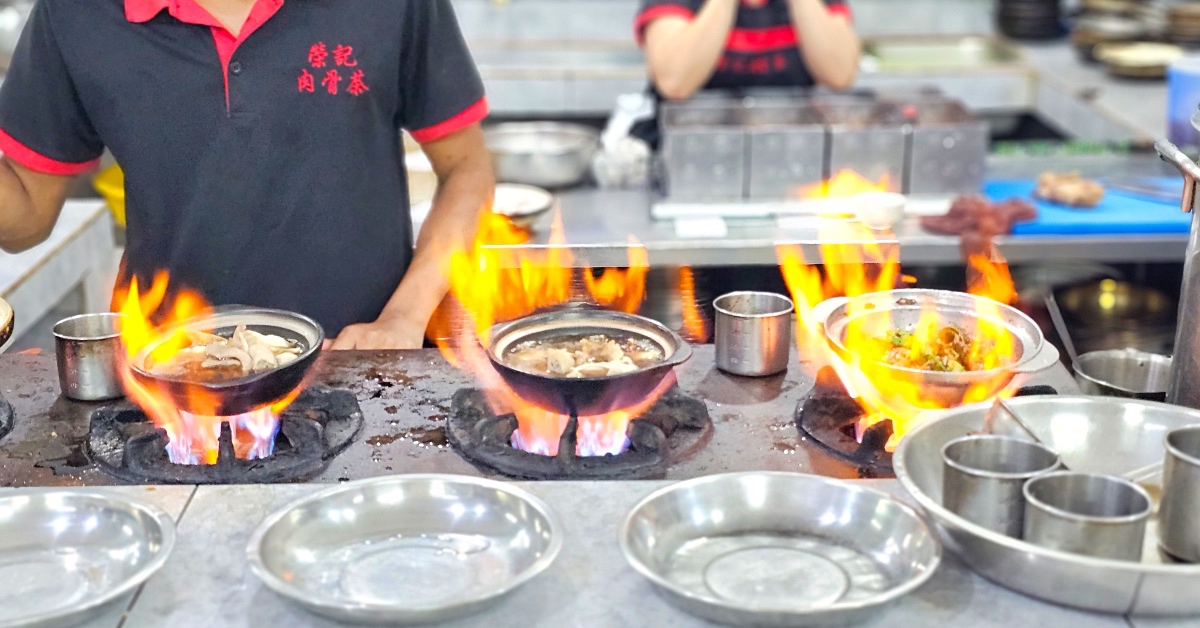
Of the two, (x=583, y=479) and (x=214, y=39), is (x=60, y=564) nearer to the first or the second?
(x=583, y=479)

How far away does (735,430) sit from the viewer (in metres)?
1.97

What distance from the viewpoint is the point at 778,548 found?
1589 millimetres

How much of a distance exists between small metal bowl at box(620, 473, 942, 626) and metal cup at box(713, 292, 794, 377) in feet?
1.71

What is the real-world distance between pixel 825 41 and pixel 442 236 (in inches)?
85.8

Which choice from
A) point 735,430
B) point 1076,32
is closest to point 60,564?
point 735,430

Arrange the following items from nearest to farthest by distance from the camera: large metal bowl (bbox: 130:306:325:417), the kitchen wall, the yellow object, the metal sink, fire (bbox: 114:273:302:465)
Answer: large metal bowl (bbox: 130:306:325:417) → fire (bbox: 114:273:302:465) → the yellow object → the metal sink → the kitchen wall

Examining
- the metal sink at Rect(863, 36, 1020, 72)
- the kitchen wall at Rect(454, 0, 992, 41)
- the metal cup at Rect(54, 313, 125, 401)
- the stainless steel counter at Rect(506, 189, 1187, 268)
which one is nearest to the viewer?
the metal cup at Rect(54, 313, 125, 401)

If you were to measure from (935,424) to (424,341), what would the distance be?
1.26 meters

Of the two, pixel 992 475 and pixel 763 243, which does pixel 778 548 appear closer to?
pixel 992 475

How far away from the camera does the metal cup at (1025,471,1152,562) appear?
4.61 feet

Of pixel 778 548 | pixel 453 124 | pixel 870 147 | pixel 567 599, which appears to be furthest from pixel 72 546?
pixel 870 147

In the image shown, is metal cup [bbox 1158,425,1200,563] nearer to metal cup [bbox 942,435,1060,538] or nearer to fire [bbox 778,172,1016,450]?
metal cup [bbox 942,435,1060,538]

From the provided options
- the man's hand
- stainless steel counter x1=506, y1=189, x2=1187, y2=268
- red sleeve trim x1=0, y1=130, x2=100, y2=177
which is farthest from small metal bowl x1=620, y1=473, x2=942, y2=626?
stainless steel counter x1=506, y1=189, x2=1187, y2=268

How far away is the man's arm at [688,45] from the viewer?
423 cm
